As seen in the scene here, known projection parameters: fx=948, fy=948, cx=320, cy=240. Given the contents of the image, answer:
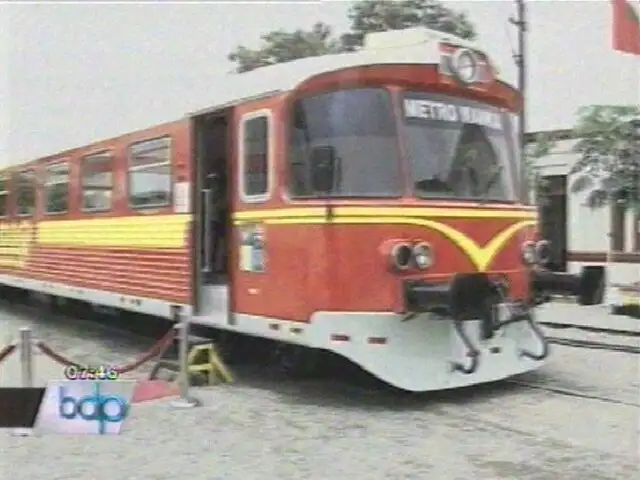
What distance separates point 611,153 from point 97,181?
28.4ft

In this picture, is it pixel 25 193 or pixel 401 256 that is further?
pixel 25 193

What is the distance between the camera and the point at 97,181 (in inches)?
457

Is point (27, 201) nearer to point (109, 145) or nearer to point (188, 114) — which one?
point (109, 145)

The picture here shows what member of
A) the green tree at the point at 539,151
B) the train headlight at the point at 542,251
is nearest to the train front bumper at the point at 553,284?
A: the train headlight at the point at 542,251

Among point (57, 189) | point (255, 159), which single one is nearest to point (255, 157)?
point (255, 159)

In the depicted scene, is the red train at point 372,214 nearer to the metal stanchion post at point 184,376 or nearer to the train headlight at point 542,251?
the train headlight at point 542,251

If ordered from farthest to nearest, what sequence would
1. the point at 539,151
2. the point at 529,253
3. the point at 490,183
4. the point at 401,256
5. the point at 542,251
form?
1. the point at 539,151
2. the point at 542,251
3. the point at 529,253
4. the point at 490,183
5. the point at 401,256

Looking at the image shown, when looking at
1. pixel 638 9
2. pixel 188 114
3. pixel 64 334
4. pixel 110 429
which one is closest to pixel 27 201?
pixel 64 334

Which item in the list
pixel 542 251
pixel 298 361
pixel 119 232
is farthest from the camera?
pixel 119 232

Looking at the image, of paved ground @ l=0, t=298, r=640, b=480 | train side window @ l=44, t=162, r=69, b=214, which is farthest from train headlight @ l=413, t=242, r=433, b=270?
train side window @ l=44, t=162, r=69, b=214

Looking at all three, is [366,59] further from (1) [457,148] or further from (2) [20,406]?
(2) [20,406]

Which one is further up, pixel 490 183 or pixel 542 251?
pixel 490 183

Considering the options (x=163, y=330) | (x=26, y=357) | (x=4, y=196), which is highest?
(x=4, y=196)

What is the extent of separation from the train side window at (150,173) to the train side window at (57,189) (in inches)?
101
